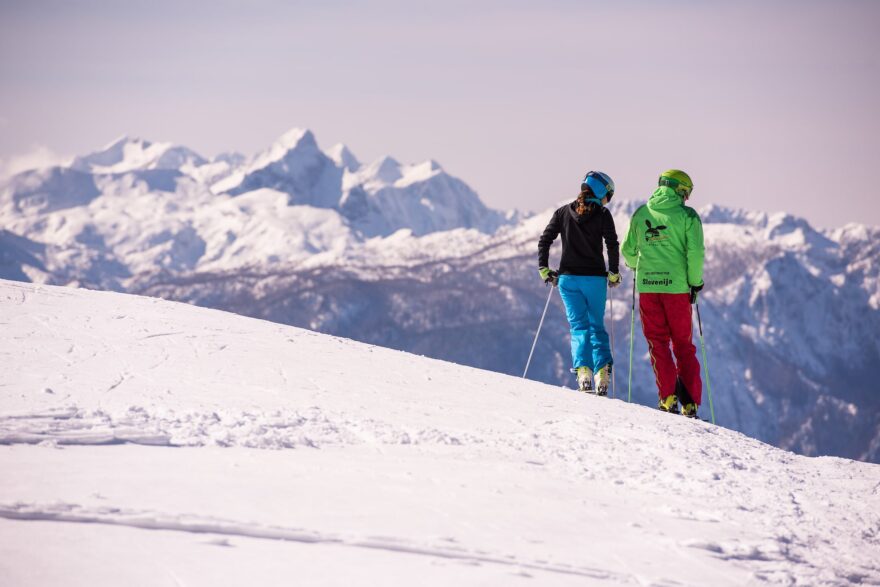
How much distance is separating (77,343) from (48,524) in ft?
19.8

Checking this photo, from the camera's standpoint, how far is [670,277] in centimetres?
1266

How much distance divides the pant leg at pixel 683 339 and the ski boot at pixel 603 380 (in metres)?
0.99

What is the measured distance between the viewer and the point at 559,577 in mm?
5586

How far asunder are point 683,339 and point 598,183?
2.56 meters

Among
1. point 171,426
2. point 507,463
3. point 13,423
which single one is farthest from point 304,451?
point 13,423

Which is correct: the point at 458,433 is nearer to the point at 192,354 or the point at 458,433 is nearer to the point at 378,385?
the point at 378,385

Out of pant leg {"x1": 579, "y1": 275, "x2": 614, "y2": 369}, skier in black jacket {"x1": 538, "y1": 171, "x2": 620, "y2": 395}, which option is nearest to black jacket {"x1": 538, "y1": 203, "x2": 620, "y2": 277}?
skier in black jacket {"x1": 538, "y1": 171, "x2": 620, "y2": 395}

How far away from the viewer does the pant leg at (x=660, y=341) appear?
12.8m

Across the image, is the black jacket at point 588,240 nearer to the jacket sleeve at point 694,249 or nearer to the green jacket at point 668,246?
the green jacket at point 668,246

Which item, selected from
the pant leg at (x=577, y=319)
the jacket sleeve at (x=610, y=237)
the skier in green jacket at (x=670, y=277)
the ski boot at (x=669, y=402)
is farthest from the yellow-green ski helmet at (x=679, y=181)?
the ski boot at (x=669, y=402)

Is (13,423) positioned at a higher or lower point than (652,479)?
higher

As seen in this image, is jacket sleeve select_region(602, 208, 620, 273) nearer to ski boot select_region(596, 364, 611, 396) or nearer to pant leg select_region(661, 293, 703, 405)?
pant leg select_region(661, 293, 703, 405)

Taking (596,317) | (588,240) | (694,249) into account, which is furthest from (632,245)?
(596,317)

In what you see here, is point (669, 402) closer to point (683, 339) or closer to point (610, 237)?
point (683, 339)
